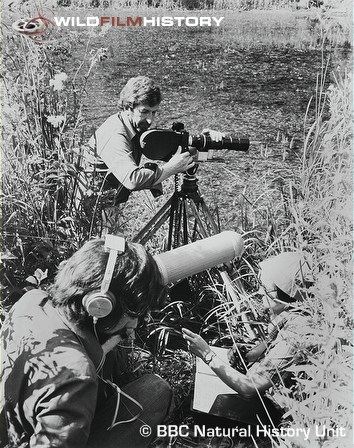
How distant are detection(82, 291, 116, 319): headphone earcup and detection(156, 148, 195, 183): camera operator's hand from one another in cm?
54

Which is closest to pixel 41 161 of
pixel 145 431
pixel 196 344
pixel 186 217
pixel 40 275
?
pixel 40 275

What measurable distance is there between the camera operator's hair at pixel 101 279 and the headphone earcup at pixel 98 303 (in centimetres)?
2

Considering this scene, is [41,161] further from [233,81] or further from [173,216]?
[233,81]

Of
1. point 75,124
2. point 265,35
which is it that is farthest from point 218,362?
point 265,35

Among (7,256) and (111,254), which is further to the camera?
(7,256)

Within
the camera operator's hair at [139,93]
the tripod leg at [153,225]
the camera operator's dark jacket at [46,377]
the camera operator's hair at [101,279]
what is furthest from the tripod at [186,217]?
the camera operator's dark jacket at [46,377]

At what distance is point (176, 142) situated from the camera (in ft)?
5.49

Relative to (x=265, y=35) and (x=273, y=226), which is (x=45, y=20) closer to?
(x=265, y=35)

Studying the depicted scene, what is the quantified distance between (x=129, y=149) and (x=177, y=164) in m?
0.15

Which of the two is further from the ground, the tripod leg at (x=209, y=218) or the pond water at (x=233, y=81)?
the pond water at (x=233, y=81)

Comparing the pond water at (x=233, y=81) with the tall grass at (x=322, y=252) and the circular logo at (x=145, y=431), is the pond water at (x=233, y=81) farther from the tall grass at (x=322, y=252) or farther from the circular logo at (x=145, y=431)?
the circular logo at (x=145, y=431)

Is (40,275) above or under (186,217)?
under

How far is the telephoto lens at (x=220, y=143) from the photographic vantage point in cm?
169

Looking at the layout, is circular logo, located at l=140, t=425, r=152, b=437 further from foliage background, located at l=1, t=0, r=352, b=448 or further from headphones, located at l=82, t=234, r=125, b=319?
headphones, located at l=82, t=234, r=125, b=319
